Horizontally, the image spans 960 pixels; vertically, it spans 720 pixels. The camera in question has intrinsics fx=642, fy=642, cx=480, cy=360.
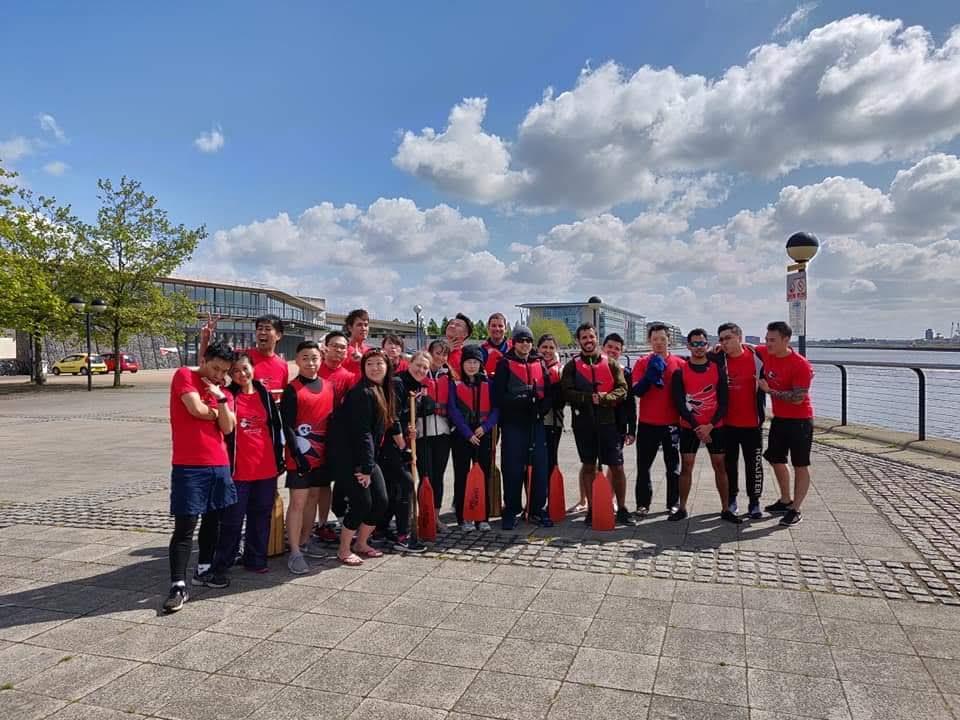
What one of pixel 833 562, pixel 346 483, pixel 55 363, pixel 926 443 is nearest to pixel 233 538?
pixel 346 483

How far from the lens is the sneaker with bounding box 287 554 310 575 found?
478 cm

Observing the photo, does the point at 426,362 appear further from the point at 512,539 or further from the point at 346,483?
the point at 512,539

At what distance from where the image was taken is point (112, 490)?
7.96 m

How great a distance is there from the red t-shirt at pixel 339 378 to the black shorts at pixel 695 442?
311 cm

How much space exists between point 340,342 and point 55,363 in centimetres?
4609

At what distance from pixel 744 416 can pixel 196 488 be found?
4.75 meters

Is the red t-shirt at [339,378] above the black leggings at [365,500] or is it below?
above

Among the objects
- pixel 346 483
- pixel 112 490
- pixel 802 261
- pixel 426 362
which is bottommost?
pixel 112 490

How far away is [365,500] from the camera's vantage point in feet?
16.0

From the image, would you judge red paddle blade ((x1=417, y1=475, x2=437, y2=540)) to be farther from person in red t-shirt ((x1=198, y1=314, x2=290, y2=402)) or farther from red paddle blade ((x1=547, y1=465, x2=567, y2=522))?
person in red t-shirt ((x1=198, y1=314, x2=290, y2=402))

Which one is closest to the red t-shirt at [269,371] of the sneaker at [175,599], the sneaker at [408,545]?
the sneaker at [175,599]

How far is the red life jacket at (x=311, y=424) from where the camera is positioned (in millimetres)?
4879

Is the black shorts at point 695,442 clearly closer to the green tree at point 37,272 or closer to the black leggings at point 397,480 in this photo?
the black leggings at point 397,480

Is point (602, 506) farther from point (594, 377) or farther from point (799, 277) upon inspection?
point (799, 277)
